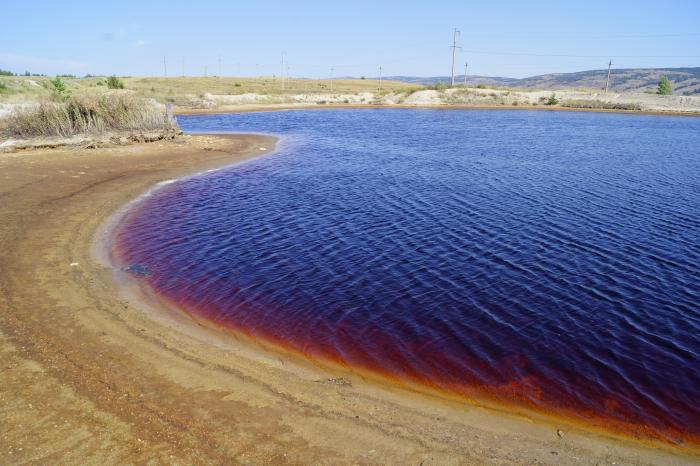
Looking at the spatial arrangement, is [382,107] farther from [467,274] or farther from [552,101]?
[467,274]

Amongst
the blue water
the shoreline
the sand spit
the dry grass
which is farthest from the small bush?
the dry grass

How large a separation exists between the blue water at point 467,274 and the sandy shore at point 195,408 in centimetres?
103

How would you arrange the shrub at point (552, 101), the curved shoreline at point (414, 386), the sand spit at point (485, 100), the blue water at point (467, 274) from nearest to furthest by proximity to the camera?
the curved shoreline at point (414, 386), the blue water at point (467, 274), the sand spit at point (485, 100), the shrub at point (552, 101)

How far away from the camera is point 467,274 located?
1490 cm

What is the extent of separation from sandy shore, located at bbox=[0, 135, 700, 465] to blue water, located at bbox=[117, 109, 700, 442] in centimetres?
103

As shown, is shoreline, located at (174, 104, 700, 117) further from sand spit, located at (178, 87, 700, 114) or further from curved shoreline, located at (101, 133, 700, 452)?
curved shoreline, located at (101, 133, 700, 452)

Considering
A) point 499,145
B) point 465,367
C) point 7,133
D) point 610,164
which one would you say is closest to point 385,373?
point 465,367

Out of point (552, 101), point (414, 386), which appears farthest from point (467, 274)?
point (552, 101)

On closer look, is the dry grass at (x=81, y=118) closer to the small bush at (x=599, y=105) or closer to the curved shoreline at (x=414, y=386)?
the curved shoreline at (x=414, y=386)

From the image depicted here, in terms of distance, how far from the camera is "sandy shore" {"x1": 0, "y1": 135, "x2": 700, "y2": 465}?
23.7 feet

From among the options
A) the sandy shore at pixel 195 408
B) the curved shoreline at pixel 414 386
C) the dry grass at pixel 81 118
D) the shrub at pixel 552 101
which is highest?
the shrub at pixel 552 101

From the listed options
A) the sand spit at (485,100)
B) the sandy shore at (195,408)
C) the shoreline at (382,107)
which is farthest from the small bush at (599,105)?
the sandy shore at (195,408)

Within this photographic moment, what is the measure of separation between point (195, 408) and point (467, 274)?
9362 mm

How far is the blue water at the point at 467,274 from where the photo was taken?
1020 cm
